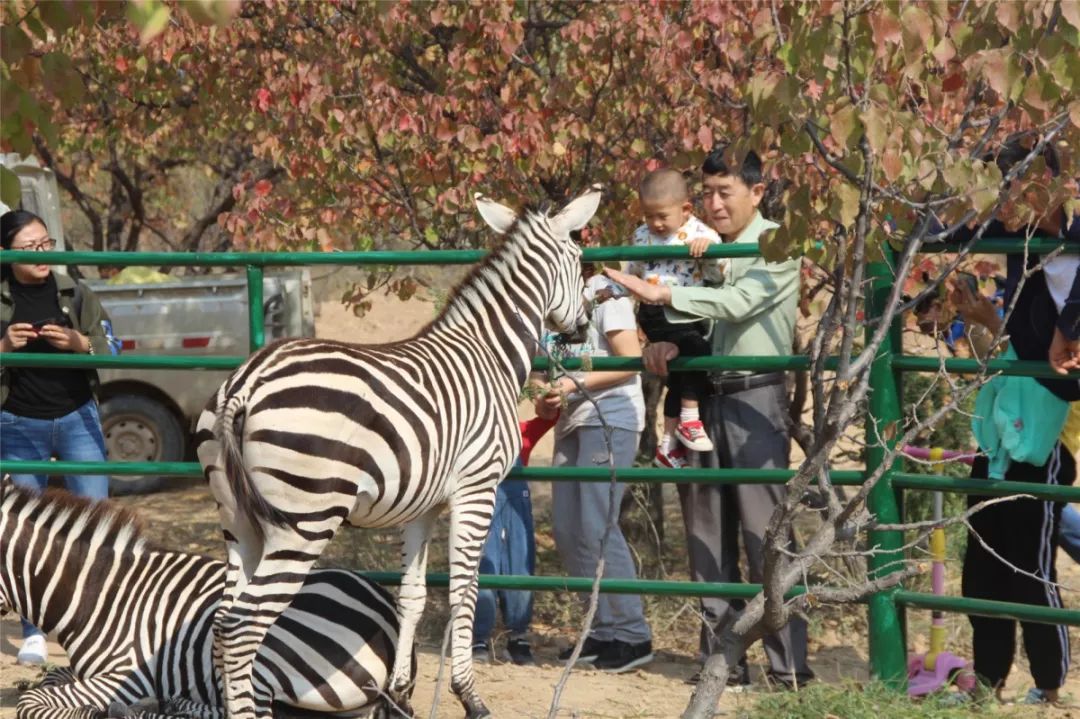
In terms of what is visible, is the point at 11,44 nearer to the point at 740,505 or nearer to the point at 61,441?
the point at 61,441

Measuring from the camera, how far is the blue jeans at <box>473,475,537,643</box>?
6.25 m

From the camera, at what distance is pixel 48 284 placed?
6.39m

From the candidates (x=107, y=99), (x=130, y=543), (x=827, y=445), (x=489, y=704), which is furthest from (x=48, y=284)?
(x=107, y=99)

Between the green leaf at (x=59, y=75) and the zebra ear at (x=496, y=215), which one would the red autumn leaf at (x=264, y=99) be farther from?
the green leaf at (x=59, y=75)

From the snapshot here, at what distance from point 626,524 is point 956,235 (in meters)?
3.59

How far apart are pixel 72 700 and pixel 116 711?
0.15 meters

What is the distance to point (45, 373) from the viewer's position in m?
6.34

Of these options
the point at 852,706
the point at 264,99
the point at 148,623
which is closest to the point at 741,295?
the point at 852,706

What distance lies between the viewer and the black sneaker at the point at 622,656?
19.8 feet

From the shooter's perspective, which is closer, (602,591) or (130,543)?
(130,543)

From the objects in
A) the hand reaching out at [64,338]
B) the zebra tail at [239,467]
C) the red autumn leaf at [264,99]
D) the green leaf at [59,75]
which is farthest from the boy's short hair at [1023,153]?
the red autumn leaf at [264,99]

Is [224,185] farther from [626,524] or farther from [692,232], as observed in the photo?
[692,232]

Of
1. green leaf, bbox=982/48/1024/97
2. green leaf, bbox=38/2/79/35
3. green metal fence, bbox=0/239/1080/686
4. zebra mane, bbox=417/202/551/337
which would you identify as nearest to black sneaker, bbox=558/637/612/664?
green metal fence, bbox=0/239/1080/686

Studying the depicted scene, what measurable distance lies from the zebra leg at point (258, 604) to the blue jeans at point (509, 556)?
70.2 inches
